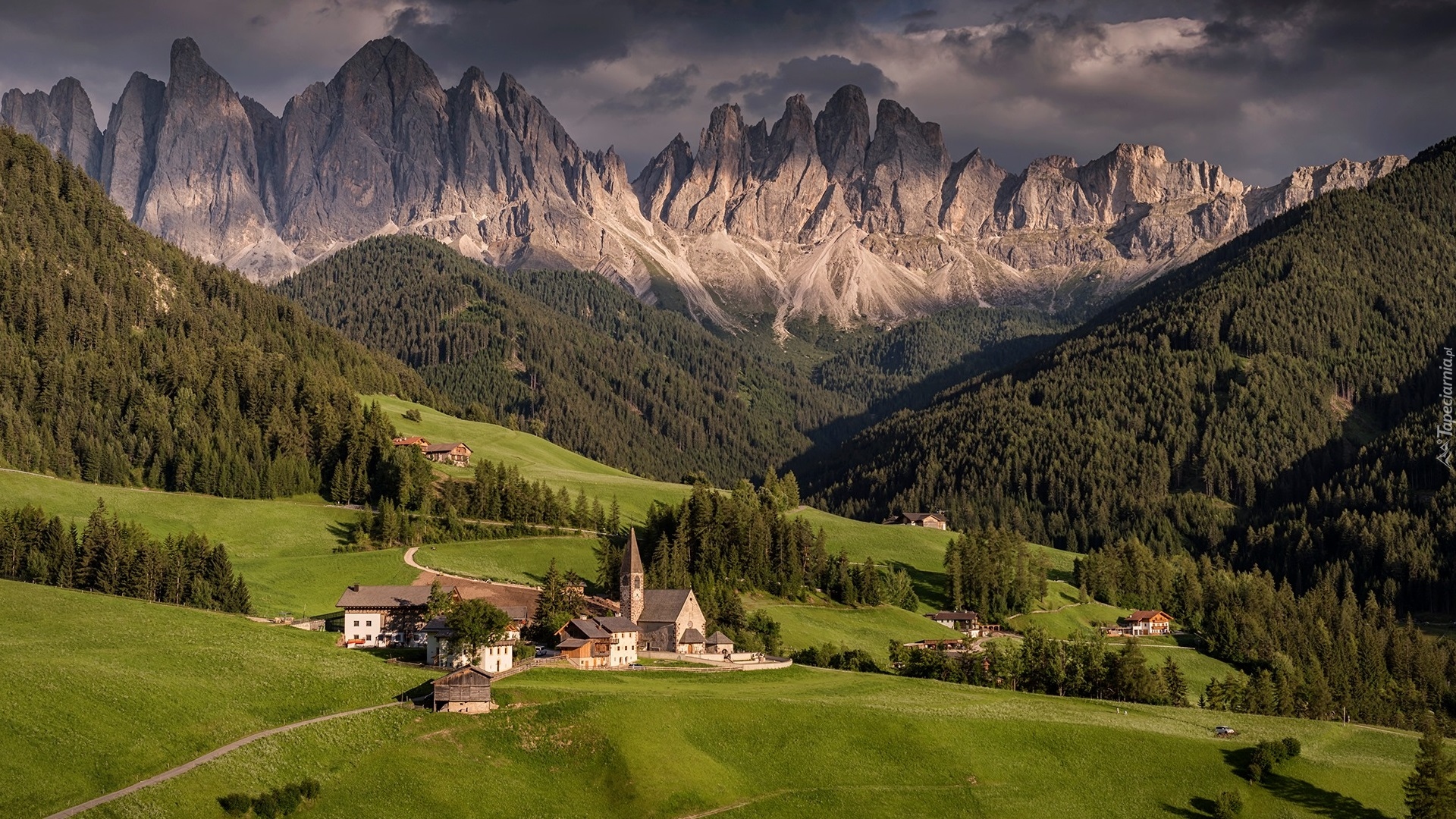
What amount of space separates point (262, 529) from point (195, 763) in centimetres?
9551

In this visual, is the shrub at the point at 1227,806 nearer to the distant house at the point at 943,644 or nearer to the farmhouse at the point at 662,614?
the distant house at the point at 943,644

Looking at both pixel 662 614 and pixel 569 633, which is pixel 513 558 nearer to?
pixel 662 614

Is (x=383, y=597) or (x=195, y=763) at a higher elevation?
(x=383, y=597)

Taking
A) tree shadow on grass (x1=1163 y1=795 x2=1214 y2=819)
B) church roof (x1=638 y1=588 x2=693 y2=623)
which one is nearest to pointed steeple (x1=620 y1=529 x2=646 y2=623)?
church roof (x1=638 y1=588 x2=693 y2=623)

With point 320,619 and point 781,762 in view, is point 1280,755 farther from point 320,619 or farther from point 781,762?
point 320,619

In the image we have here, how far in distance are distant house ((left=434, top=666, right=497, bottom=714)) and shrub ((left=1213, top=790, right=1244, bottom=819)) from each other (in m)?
50.7

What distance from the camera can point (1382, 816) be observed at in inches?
3588

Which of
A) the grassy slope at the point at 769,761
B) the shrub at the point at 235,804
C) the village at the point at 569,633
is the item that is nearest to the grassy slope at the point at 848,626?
the village at the point at 569,633

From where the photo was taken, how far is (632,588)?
5261 inches

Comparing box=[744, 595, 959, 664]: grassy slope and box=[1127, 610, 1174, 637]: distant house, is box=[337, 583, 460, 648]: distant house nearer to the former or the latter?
box=[744, 595, 959, 664]: grassy slope

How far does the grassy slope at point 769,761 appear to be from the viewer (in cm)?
8069

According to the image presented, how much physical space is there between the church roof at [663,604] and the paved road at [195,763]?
136ft

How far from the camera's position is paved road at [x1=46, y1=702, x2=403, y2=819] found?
69.8m

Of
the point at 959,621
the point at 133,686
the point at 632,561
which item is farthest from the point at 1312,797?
the point at 133,686
